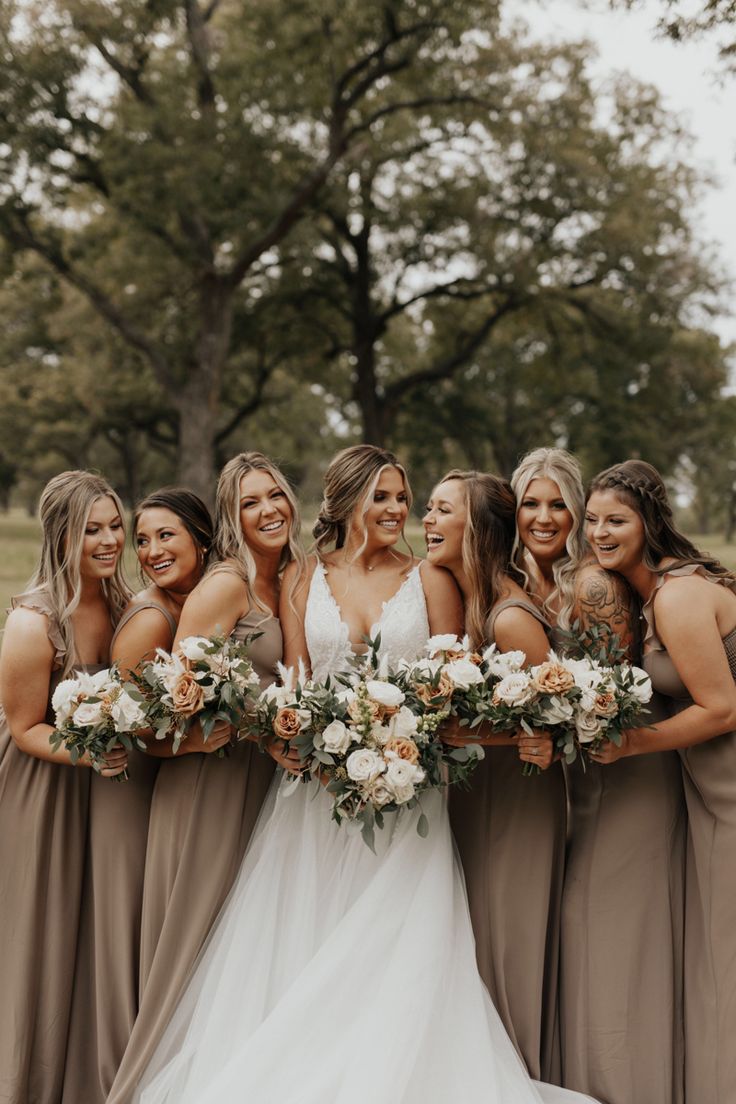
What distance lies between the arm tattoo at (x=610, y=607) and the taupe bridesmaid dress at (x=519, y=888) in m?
0.25

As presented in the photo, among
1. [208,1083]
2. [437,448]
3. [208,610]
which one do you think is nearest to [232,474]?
[208,610]

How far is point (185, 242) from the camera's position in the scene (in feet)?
80.3

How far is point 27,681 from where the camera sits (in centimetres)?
450

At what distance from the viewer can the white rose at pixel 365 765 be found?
3846 millimetres

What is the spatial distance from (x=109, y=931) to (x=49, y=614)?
145 cm

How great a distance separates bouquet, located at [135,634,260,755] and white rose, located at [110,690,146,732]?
4 centimetres

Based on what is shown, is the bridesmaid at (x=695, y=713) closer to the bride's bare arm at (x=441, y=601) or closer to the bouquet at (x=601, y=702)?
the bouquet at (x=601, y=702)

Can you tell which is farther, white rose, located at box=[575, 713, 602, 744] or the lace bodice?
the lace bodice

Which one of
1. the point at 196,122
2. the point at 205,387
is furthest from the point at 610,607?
the point at 205,387

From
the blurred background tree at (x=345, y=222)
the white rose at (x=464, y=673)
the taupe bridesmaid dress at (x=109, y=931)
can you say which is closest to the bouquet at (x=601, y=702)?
the white rose at (x=464, y=673)

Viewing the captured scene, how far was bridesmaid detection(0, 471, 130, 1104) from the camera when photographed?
4.46 m

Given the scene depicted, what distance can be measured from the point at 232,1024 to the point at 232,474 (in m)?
2.50

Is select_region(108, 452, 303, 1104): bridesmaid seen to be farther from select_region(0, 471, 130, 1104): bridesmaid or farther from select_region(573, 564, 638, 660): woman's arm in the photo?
select_region(573, 564, 638, 660): woman's arm

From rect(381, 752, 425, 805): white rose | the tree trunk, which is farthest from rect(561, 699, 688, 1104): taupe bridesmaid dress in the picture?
the tree trunk
